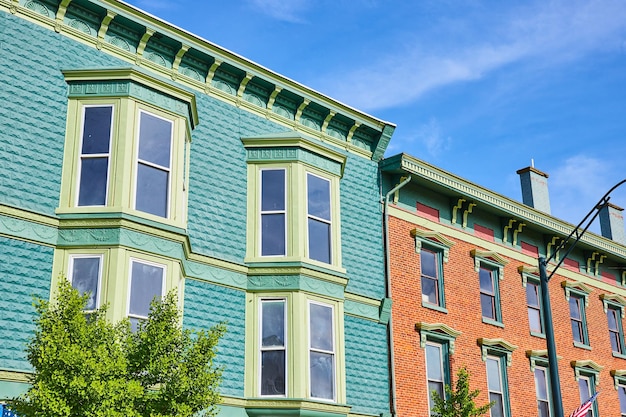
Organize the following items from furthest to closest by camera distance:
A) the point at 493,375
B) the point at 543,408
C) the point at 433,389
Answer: the point at 543,408, the point at 493,375, the point at 433,389

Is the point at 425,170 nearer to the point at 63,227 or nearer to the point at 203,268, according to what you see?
the point at 203,268

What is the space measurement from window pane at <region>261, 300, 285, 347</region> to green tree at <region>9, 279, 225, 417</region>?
5.31m

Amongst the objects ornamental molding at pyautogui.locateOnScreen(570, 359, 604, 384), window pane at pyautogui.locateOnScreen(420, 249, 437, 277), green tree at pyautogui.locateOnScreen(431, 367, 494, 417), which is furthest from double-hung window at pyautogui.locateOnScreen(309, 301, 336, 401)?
ornamental molding at pyautogui.locateOnScreen(570, 359, 604, 384)

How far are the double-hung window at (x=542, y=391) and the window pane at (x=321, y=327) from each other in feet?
32.7

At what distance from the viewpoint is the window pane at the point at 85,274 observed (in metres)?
15.8

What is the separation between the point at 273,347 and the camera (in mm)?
18516

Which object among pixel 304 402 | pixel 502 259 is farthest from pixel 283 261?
pixel 502 259

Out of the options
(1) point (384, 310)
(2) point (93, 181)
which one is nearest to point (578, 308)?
(1) point (384, 310)

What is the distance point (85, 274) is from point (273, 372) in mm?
4912

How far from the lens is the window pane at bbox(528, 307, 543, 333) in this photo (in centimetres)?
2702

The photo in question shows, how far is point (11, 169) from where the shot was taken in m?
15.8

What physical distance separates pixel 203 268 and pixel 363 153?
6.76 metres

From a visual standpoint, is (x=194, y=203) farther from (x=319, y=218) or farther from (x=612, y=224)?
(x=612, y=224)

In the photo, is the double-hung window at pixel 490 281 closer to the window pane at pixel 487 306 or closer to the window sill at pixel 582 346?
the window pane at pixel 487 306
